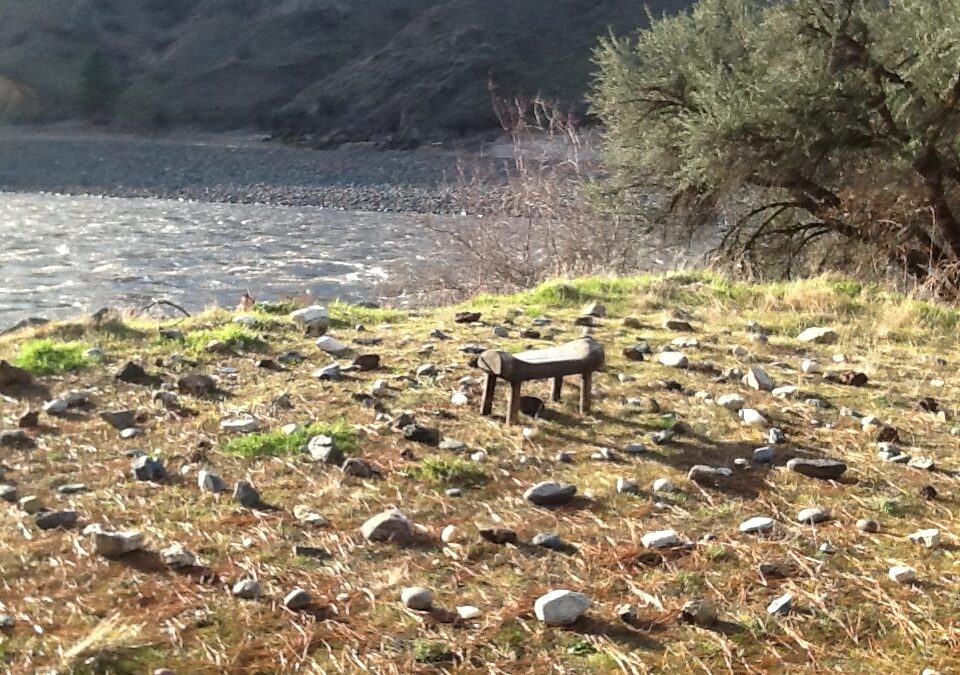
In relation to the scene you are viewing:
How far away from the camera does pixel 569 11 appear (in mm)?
84562

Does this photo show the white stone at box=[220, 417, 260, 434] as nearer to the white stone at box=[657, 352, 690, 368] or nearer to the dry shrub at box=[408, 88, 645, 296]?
the white stone at box=[657, 352, 690, 368]

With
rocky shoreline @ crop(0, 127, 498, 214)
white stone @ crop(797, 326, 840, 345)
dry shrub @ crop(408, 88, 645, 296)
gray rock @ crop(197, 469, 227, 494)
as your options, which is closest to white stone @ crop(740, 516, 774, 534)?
gray rock @ crop(197, 469, 227, 494)

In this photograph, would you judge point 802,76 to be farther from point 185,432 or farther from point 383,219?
point 383,219

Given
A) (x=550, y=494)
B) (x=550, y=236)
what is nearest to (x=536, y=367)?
(x=550, y=494)

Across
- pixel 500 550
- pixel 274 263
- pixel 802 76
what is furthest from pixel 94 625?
pixel 274 263

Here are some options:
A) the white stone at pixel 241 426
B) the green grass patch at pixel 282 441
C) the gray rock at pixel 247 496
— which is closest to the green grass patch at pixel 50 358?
the white stone at pixel 241 426

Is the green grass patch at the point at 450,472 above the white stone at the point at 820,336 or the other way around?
the other way around

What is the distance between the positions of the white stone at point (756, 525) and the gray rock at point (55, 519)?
2236 mm

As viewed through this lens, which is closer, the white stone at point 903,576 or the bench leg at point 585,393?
the white stone at point 903,576

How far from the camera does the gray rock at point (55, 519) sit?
11.0 feet

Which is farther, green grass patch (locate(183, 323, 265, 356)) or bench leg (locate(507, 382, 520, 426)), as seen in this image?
green grass patch (locate(183, 323, 265, 356))

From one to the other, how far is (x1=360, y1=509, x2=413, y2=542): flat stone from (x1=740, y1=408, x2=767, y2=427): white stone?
1819mm

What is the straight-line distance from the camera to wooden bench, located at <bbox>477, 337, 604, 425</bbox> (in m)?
4.36

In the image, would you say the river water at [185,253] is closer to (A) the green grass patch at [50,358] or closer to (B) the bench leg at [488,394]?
(A) the green grass patch at [50,358]
